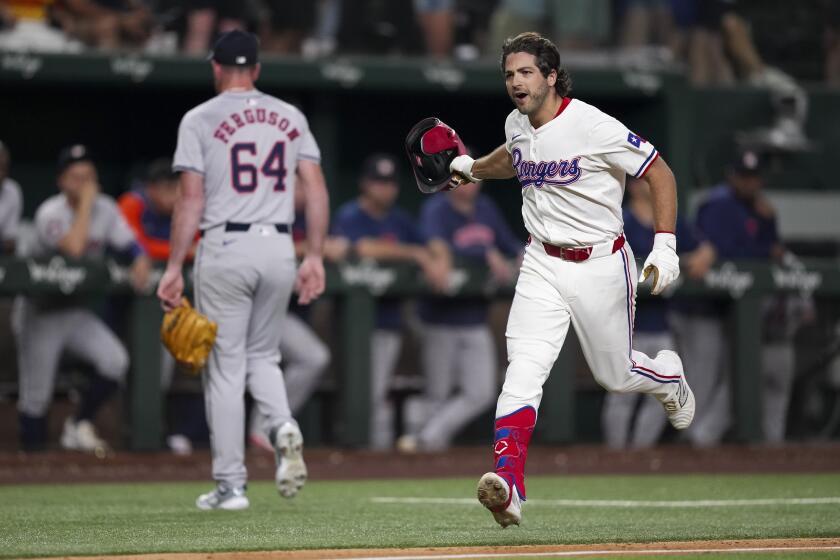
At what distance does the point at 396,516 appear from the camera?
6.27 m

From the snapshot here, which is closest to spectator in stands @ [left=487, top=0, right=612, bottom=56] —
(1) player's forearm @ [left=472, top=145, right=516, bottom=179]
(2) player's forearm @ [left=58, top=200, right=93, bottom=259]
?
(2) player's forearm @ [left=58, top=200, right=93, bottom=259]

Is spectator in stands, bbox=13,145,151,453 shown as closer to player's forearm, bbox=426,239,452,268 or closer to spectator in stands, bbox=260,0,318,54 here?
player's forearm, bbox=426,239,452,268

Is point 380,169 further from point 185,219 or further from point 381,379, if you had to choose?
point 185,219

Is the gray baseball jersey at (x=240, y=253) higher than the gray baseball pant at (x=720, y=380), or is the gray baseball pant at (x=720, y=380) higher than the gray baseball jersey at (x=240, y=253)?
the gray baseball jersey at (x=240, y=253)

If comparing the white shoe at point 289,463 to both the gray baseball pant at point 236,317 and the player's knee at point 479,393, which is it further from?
the player's knee at point 479,393

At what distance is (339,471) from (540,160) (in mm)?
4139

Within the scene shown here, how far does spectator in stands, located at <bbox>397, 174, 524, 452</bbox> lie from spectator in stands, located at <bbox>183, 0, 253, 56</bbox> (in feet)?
7.07

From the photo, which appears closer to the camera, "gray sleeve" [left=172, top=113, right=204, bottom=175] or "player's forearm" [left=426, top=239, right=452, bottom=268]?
"gray sleeve" [left=172, top=113, right=204, bottom=175]

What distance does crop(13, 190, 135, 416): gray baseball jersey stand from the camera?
963 centimetres

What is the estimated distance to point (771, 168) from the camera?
13430 millimetres

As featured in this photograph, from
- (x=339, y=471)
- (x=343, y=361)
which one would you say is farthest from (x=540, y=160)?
(x=343, y=361)

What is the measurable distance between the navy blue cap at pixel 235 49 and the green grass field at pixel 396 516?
1.96 meters

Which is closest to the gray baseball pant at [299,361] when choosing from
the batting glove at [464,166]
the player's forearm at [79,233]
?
the player's forearm at [79,233]

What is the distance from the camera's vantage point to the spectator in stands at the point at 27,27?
1109cm
